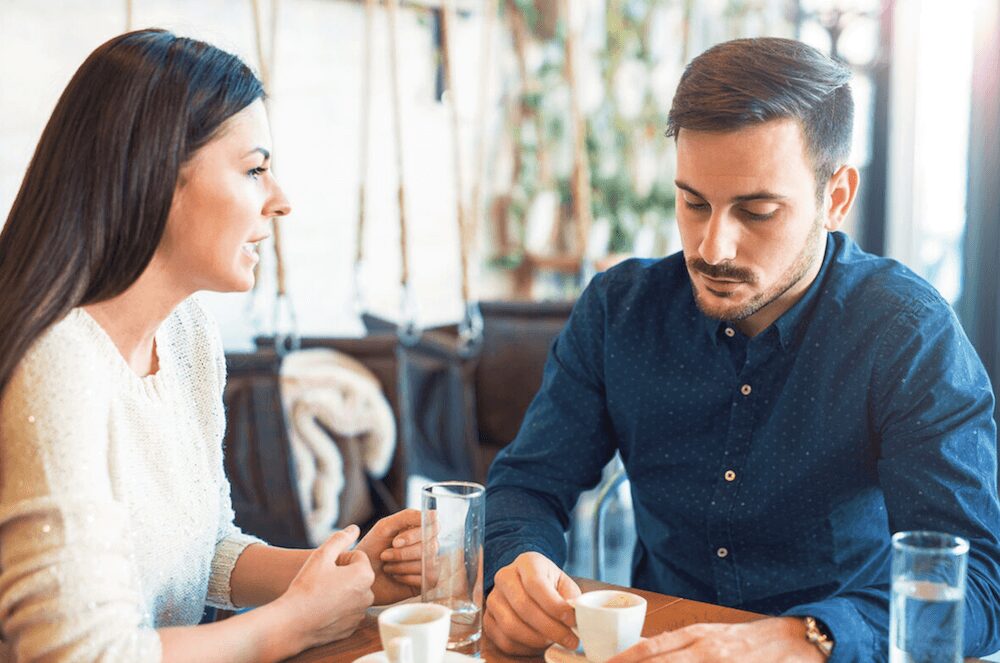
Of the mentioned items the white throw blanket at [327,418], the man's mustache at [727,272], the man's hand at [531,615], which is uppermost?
the man's mustache at [727,272]

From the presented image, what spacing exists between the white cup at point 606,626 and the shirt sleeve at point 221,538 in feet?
1.78

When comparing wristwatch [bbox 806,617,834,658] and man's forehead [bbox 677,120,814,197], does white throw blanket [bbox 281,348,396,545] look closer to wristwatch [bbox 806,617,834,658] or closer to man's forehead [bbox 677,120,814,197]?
man's forehead [bbox 677,120,814,197]

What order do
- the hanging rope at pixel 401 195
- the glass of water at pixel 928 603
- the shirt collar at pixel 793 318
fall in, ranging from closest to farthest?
the glass of water at pixel 928 603
the shirt collar at pixel 793 318
the hanging rope at pixel 401 195

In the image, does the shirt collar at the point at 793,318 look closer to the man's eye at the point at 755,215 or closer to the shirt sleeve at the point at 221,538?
the man's eye at the point at 755,215

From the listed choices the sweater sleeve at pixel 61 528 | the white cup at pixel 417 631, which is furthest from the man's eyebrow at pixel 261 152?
the white cup at pixel 417 631

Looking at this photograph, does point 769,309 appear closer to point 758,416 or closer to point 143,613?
point 758,416

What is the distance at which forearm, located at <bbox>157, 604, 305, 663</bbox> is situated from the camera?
111 cm

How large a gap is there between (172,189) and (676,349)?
83 cm

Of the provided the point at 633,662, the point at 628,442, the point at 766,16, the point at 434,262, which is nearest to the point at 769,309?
the point at 628,442

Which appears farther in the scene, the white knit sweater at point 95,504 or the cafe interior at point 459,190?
the cafe interior at point 459,190

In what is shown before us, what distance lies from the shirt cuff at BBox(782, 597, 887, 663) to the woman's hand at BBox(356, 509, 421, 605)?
454 millimetres

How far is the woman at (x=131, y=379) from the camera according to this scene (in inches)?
42.2

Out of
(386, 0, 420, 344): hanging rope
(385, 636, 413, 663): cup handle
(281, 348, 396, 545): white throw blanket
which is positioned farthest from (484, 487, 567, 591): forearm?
(386, 0, 420, 344): hanging rope

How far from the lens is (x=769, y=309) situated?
1664mm
